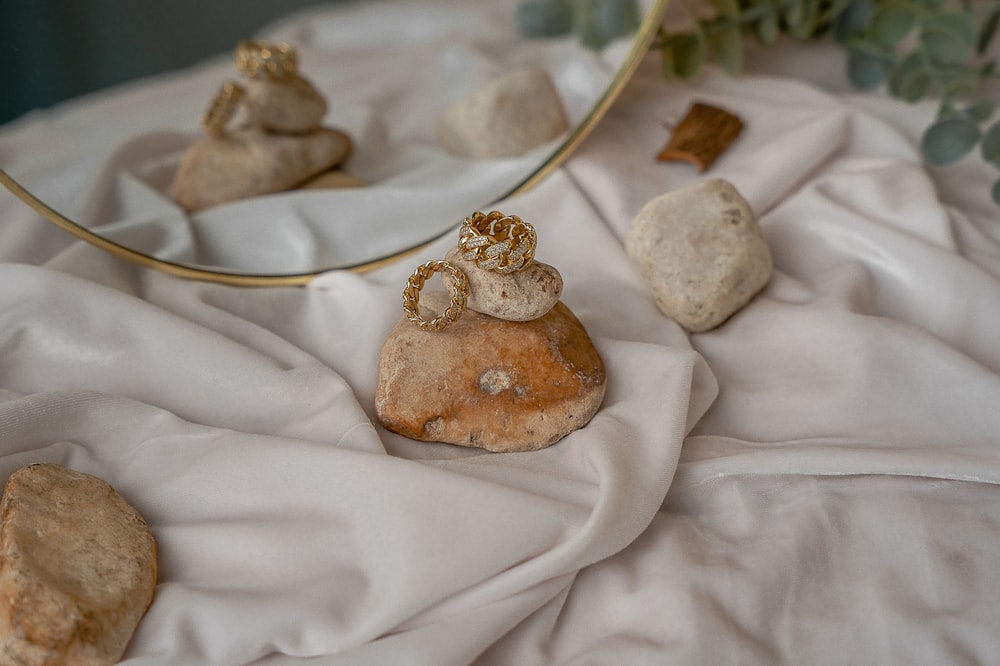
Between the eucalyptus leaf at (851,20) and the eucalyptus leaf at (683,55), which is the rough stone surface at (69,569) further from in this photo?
the eucalyptus leaf at (851,20)

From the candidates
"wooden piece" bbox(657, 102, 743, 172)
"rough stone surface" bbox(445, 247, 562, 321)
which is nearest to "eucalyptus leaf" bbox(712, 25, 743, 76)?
Result: "wooden piece" bbox(657, 102, 743, 172)

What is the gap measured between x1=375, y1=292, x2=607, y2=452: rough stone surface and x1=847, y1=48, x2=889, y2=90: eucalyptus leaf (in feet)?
3.10

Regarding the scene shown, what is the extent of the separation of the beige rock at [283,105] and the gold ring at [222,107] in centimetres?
2

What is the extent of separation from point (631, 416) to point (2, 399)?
2.23ft

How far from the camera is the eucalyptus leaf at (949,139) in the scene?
1.34 meters

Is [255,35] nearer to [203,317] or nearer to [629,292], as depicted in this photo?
[203,317]

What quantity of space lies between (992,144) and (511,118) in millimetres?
688

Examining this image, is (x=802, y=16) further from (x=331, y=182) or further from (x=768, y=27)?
(x=331, y=182)

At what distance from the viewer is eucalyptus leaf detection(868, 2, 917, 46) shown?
4.95 feet

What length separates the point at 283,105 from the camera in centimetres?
129

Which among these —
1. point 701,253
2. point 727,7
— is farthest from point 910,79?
point 701,253

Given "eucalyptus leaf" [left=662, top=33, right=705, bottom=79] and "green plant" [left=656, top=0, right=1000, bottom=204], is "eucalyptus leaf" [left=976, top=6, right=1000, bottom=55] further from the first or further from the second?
"eucalyptus leaf" [left=662, top=33, right=705, bottom=79]

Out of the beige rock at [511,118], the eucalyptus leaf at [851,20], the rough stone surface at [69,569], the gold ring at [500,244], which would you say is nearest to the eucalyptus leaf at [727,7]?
the eucalyptus leaf at [851,20]

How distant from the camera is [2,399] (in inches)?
39.5
